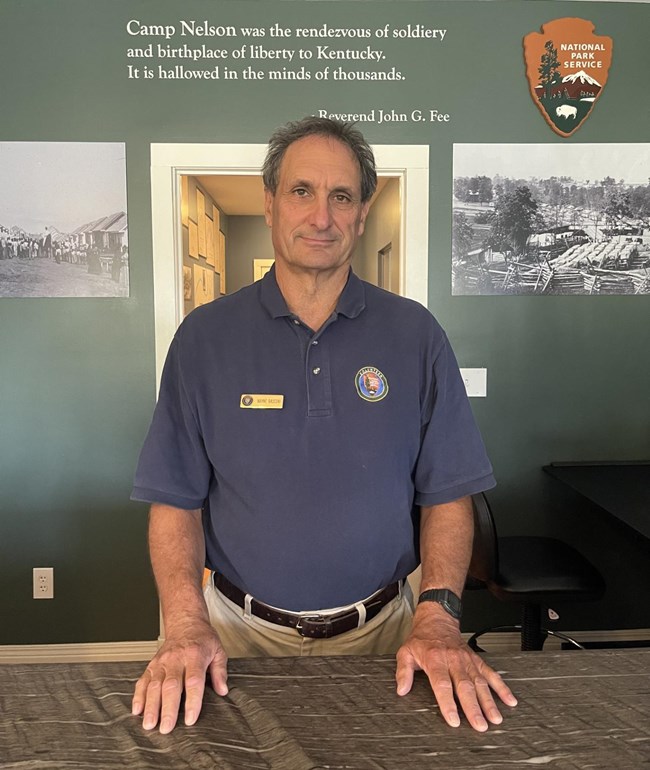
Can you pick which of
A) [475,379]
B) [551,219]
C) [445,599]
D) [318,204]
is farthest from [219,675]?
[551,219]

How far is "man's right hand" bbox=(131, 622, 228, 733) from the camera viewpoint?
72 cm

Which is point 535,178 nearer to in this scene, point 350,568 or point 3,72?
point 350,568

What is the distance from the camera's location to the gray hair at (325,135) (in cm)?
129

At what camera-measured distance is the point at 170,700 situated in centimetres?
74

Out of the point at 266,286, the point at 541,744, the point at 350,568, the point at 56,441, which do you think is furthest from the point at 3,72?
the point at 541,744

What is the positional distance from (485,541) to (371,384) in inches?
40.8

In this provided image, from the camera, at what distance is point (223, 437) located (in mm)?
1237

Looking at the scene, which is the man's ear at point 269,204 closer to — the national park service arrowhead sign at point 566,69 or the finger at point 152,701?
the finger at point 152,701

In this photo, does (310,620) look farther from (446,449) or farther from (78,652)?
(78,652)

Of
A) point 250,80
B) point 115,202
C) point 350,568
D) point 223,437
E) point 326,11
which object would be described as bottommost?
point 350,568

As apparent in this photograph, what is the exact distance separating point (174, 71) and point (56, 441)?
1605 mm

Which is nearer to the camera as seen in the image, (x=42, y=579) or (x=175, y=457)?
(x=175, y=457)

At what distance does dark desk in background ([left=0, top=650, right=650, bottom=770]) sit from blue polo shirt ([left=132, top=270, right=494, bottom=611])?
0.38 metres

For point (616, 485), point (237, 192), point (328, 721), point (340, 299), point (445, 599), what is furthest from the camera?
point (237, 192)
